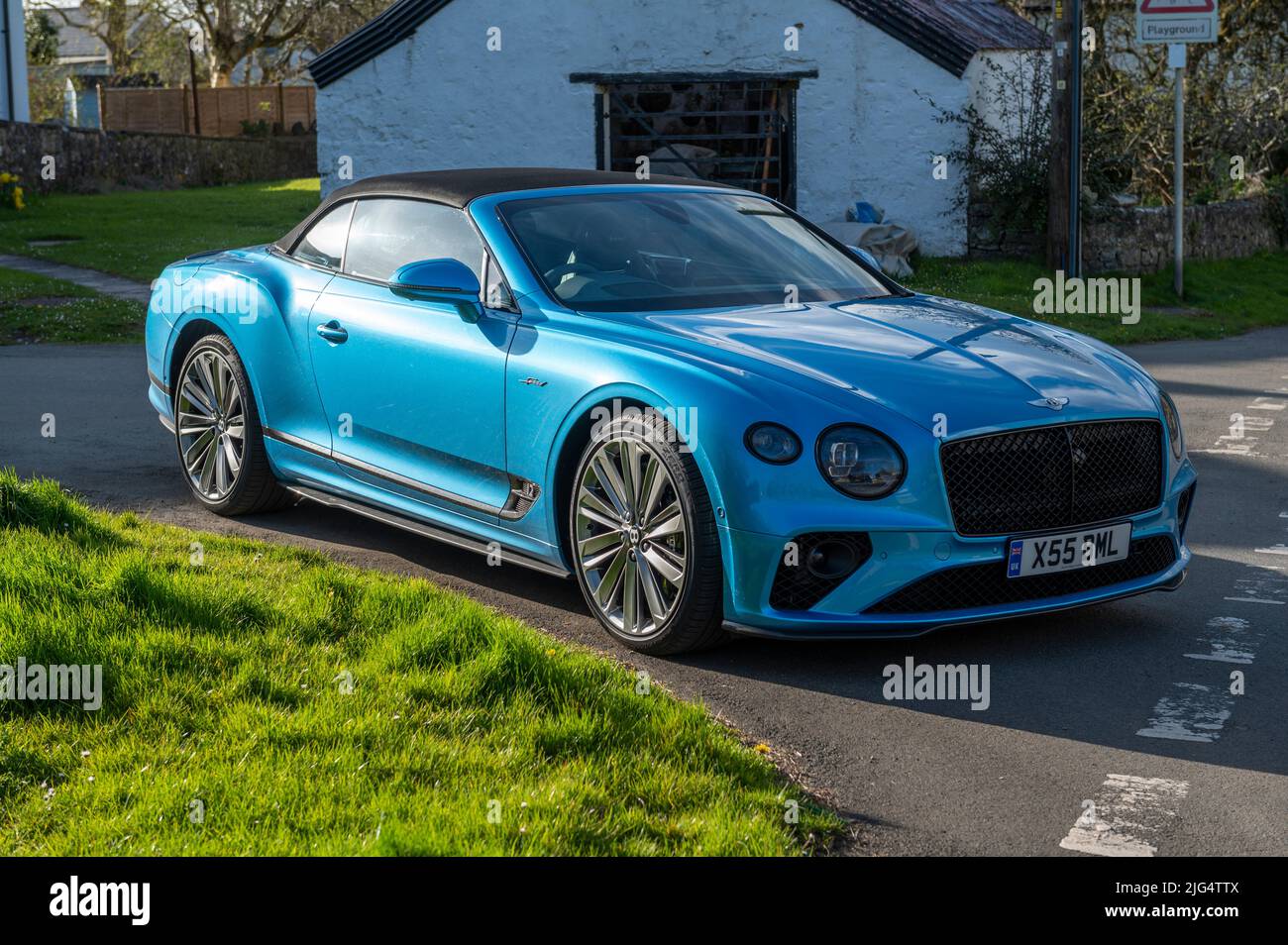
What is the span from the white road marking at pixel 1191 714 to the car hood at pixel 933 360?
96 cm

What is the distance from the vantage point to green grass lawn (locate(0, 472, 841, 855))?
386cm

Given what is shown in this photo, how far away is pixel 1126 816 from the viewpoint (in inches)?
165

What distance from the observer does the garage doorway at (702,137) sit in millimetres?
22078

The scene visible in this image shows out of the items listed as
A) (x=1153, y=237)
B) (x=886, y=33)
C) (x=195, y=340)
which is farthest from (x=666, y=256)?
(x=886, y=33)

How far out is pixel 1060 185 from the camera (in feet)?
60.6

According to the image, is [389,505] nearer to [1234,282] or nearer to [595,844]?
[595,844]

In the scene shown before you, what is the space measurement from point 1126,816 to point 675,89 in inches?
789

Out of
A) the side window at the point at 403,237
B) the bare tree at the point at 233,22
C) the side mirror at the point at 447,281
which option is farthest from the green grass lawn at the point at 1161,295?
the bare tree at the point at 233,22

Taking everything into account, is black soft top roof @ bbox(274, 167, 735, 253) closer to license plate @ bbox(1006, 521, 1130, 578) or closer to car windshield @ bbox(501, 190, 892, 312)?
A: car windshield @ bbox(501, 190, 892, 312)

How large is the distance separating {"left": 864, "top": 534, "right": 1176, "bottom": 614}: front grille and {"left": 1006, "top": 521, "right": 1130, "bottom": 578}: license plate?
3cm
